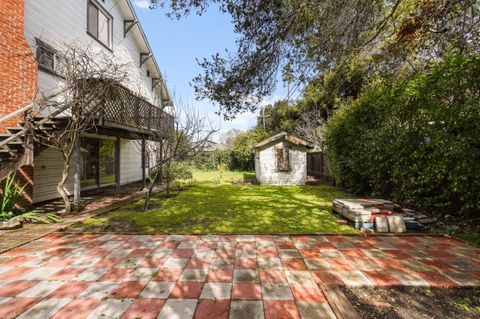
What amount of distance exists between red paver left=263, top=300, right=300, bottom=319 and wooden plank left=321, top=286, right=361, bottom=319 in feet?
1.22

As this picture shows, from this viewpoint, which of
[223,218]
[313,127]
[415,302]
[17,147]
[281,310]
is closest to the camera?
[281,310]

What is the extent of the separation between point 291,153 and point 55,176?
1073 cm

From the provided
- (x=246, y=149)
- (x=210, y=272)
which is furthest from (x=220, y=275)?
(x=246, y=149)

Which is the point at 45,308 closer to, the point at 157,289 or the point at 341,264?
the point at 157,289

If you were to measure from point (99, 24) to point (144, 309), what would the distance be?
11.8 metres

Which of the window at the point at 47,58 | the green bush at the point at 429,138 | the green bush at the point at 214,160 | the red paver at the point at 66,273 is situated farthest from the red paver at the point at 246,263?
the green bush at the point at 214,160

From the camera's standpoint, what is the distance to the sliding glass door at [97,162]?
9328mm

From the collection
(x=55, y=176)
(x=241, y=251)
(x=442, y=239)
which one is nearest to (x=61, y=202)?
(x=55, y=176)

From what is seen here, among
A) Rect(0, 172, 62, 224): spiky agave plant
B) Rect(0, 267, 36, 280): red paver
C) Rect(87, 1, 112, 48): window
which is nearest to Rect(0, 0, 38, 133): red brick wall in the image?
Rect(0, 172, 62, 224): spiky agave plant

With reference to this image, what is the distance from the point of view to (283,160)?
508 inches

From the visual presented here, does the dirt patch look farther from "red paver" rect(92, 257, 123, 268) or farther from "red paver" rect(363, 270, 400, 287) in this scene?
"red paver" rect(92, 257, 123, 268)

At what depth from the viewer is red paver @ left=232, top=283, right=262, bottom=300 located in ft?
7.83

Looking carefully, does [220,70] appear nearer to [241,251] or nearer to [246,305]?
[241,251]

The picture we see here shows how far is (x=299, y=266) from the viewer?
3061 millimetres
